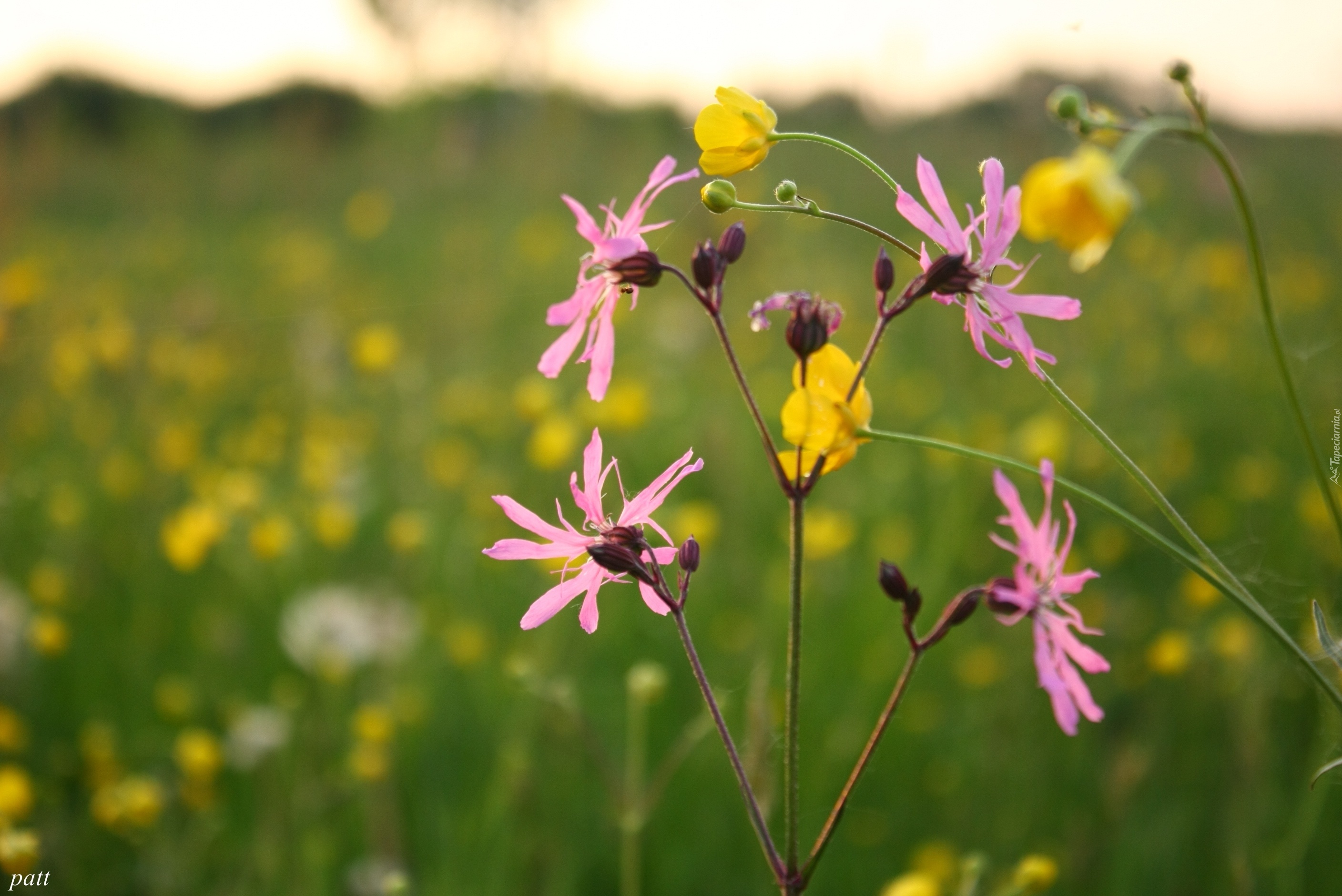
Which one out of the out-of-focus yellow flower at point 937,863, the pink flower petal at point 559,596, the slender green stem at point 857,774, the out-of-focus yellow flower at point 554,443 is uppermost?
the pink flower petal at point 559,596

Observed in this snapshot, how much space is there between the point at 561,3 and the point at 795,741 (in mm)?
11753

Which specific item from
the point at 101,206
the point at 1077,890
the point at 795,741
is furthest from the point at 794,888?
the point at 101,206

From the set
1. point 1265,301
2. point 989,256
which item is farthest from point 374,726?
point 1265,301

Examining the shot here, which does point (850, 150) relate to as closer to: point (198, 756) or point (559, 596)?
point (559, 596)

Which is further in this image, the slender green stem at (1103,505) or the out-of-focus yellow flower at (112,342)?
the out-of-focus yellow flower at (112,342)

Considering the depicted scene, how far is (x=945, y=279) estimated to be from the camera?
63 cm

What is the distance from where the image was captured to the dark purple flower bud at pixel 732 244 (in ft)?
2.23

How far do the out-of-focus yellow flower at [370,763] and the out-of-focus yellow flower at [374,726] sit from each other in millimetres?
20

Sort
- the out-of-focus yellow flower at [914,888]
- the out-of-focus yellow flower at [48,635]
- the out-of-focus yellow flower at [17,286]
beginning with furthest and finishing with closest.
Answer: the out-of-focus yellow flower at [17,286], the out-of-focus yellow flower at [48,635], the out-of-focus yellow flower at [914,888]

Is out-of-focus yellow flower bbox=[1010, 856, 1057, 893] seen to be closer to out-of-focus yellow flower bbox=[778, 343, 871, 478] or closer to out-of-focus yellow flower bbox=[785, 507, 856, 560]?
out-of-focus yellow flower bbox=[778, 343, 871, 478]

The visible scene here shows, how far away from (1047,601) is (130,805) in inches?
58.9

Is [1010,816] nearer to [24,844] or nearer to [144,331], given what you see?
[24,844]

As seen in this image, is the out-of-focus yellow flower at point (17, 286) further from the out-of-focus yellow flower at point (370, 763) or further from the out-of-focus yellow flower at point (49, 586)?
the out-of-focus yellow flower at point (370, 763)

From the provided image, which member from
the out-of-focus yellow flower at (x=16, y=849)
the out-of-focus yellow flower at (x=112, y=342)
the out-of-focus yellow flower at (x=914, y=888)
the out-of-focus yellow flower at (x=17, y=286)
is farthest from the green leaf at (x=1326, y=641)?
the out-of-focus yellow flower at (x=17, y=286)
